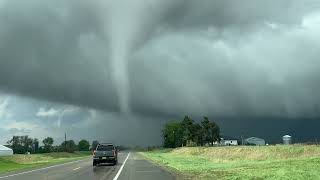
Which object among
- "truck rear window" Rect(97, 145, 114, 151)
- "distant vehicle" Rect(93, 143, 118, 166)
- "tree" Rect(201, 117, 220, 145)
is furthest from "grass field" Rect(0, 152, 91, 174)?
"tree" Rect(201, 117, 220, 145)

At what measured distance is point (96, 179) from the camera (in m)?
30.6

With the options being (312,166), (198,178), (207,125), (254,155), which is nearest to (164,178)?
(198,178)

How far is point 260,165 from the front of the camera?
117 feet

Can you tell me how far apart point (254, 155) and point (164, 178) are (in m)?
35.3

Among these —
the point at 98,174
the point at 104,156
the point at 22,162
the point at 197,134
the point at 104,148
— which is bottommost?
the point at 98,174

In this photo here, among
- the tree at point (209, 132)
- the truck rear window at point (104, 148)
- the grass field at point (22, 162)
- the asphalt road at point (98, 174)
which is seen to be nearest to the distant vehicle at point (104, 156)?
the truck rear window at point (104, 148)

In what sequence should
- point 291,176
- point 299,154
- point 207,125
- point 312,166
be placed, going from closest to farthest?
point 291,176
point 312,166
point 299,154
point 207,125

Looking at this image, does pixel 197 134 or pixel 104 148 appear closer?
pixel 104 148

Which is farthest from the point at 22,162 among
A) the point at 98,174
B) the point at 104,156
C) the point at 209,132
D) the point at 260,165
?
the point at 209,132

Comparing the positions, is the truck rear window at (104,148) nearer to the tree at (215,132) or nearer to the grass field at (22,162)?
the grass field at (22,162)

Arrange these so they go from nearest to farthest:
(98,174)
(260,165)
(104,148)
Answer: (260,165)
(98,174)
(104,148)

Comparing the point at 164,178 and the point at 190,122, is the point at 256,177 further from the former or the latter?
the point at 190,122

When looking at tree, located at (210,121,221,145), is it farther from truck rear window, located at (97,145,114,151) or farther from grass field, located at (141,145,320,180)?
truck rear window, located at (97,145,114,151)

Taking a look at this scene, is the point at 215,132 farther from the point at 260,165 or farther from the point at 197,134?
the point at 260,165
